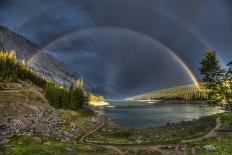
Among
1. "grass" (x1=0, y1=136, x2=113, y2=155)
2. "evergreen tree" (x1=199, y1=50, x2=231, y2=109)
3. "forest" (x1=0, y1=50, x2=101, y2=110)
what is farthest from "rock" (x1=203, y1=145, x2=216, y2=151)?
"forest" (x1=0, y1=50, x2=101, y2=110)

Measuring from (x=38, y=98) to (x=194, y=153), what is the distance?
80499 millimetres

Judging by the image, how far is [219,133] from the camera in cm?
5928

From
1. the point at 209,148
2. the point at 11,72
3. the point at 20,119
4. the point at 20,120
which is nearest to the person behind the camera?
the point at 209,148

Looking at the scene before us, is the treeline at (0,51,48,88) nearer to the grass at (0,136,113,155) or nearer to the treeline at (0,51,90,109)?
the treeline at (0,51,90,109)

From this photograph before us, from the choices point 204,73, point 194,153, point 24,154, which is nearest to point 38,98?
point 204,73

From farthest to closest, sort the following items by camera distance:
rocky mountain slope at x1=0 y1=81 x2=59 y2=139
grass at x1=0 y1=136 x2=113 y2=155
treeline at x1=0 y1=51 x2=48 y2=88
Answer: treeline at x1=0 y1=51 x2=48 y2=88 → rocky mountain slope at x1=0 y1=81 x2=59 y2=139 → grass at x1=0 y1=136 x2=113 y2=155

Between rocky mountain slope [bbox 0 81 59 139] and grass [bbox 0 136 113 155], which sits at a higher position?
rocky mountain slope [bbox 0 81 59 139]

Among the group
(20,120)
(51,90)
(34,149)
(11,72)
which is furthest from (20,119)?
(11,72)

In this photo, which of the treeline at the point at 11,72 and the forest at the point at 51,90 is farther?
the treeline at the point at 11,72

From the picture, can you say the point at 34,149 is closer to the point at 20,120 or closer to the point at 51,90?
the point at 20,120

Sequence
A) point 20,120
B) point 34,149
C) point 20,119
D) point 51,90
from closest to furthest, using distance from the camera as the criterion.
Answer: point 34,149
point 20,120
point 20,119
point 51,90

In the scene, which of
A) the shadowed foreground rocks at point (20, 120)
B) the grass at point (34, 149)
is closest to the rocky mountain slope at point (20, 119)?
the shadowed foreground rocks at point (20, 120)

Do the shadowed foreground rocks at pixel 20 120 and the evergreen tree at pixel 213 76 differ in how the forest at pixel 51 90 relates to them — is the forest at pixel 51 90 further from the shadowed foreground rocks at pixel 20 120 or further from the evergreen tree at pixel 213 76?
the evergreen tree at pixel 213 76

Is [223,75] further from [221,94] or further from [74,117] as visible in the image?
[74,117]
